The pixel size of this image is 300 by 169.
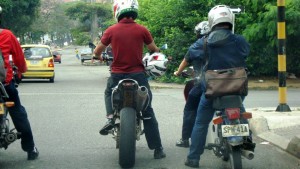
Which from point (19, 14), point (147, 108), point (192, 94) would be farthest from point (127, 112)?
point (19, 14)

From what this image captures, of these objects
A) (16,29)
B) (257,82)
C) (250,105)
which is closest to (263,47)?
(257,82)

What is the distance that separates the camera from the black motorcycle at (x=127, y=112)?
6.24 meters

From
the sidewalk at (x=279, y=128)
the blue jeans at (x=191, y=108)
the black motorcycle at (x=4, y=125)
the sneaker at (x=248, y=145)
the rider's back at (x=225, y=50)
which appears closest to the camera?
the sneaker at (x=248, y=145)

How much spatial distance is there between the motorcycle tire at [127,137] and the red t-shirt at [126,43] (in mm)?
572

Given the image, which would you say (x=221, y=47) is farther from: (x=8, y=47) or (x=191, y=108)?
(x=8, y=47)

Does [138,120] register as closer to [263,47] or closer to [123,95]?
[123,95]

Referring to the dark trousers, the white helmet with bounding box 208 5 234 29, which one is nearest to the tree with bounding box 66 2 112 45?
the dark trousers

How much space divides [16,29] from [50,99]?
28070mm

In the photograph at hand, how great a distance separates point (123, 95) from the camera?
641 centimetres

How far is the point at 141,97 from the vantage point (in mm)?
6453

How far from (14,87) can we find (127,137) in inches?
58.6

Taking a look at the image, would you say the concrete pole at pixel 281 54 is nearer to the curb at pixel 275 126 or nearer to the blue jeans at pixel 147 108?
the curb at pixel 275 126

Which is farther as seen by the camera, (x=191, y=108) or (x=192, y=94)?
(x=191, y=108)

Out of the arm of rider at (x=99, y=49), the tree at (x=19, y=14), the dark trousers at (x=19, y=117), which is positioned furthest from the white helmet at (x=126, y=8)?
the tree at (x=19, y=14)
